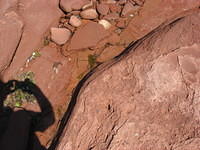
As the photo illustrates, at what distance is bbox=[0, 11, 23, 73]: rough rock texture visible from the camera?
4633 millimetres

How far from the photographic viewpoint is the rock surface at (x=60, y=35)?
5000 millimetres

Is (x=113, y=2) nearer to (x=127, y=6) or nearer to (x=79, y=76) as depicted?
(x=127, y=6)

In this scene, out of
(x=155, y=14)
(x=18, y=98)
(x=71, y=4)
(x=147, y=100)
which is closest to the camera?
(x=147, y=100)

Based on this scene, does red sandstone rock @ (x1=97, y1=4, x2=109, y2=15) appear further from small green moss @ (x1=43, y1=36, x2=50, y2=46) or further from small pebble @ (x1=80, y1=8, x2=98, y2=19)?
small green moss @ (x1=43, y1=36, x2=50, y2=46)

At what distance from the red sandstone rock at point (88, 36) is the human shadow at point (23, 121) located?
1.00m

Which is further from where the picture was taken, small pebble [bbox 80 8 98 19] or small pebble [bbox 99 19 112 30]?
small pebble [bbox 80 8 98 19]

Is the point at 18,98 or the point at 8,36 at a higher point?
the point at 8,36

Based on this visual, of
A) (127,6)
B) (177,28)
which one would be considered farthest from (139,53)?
(127,6)

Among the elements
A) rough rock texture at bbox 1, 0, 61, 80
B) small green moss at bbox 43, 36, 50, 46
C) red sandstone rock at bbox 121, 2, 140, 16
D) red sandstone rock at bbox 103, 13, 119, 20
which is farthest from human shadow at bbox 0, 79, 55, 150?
red sandstone rock at bbox 121, 2, 140, 16

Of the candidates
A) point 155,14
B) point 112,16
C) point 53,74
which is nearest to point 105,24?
point 112,16

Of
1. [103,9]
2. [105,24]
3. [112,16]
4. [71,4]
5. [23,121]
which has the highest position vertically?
[71,4]

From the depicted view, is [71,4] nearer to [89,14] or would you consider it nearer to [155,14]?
[89,14]

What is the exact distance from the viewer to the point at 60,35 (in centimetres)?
503

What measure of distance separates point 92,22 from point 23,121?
2.07m
